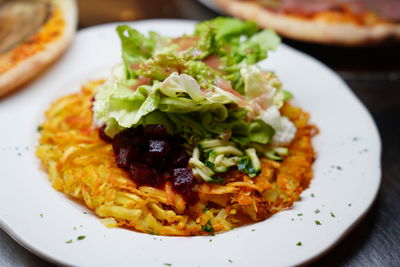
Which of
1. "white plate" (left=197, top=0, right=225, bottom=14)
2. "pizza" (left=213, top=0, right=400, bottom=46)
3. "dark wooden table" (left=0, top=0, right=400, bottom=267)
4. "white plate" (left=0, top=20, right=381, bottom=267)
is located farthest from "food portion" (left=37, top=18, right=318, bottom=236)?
"white plate" (left=197, top=0, right=225, bottom=14)

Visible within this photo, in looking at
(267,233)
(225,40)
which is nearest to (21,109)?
(225,40)

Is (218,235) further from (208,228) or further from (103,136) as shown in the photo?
(103,136)

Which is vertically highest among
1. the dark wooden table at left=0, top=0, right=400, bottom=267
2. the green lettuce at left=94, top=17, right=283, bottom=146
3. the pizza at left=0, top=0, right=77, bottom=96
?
the green lettuce at left=94, top=17, right=283, bottom=146

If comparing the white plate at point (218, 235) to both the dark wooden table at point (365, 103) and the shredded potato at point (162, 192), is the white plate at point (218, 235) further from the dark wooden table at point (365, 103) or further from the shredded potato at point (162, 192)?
the dark wooden table at point (365, 103)

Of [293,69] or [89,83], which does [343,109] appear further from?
[89,83]

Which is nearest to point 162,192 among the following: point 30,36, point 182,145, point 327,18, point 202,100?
point 182,145

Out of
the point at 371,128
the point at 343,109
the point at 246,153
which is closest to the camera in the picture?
the point at 246,153

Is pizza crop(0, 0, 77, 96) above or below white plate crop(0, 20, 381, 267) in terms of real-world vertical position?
above

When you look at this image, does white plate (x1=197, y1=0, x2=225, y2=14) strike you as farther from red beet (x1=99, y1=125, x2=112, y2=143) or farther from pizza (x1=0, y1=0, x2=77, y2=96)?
red beet (x1=99, y1=125, x2=112, y2=143)

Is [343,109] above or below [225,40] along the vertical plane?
below
